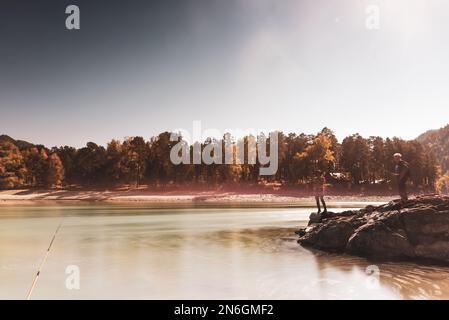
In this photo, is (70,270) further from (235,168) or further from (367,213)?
(235,168)

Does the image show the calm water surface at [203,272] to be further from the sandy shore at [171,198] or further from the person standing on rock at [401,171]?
the sandy shore at [171,198]

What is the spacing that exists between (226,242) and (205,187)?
251 feet

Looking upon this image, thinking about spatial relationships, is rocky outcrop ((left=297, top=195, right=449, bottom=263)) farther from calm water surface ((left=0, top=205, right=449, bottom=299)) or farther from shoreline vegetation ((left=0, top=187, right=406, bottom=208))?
shoreline vegetation ((left=0, top=187, right=406, bottom=208))

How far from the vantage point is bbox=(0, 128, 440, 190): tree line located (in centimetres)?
9912

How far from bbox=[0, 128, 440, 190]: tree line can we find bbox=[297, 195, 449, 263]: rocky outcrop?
76.8 m

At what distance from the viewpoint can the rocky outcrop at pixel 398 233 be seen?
15875mm

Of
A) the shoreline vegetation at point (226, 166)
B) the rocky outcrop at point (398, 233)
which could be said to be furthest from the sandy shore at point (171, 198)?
the rocky outcrop at point (398, 233)

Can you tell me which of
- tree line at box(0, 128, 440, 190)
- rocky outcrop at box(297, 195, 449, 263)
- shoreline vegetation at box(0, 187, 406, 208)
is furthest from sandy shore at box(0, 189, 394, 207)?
rocky outcrop at box(297, 195, 449, 263)

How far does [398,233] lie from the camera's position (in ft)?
54.9

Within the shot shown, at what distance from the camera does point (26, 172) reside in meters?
104

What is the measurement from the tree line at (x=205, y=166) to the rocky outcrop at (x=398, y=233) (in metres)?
76.8

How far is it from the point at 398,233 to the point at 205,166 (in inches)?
3319

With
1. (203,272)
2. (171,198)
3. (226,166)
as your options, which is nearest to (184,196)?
(171,198)
